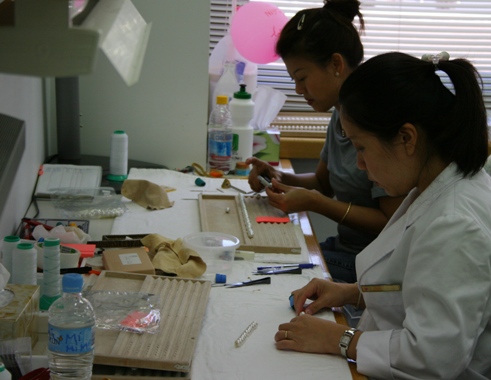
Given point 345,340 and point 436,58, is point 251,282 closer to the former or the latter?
point 345,340

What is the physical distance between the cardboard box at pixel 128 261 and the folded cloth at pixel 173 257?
0.03 m

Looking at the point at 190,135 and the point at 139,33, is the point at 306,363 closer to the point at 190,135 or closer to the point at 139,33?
the point at 139,33

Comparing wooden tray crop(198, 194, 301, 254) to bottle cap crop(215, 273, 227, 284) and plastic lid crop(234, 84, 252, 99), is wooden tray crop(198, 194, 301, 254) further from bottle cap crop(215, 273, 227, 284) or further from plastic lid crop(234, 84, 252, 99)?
plastic lid crop(234, 84, 252, 99)

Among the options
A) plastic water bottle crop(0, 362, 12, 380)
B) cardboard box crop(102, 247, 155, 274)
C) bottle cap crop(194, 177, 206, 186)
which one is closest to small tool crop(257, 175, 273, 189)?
bottle cap crop(194, 177, 206, 186)

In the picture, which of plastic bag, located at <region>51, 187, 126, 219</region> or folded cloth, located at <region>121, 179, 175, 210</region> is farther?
folded cloth, located at <region>121, 179, 175, 210</region>

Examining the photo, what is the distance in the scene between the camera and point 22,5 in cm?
73

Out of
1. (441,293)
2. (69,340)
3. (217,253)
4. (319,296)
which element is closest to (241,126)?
(217,253)

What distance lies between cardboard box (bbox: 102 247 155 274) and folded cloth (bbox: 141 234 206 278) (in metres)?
0.03

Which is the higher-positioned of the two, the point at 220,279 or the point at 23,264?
the point at 23,264

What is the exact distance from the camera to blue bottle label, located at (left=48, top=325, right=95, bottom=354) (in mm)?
1024

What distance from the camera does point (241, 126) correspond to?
2.65 meters

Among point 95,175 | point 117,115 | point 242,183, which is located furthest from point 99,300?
point 117,115

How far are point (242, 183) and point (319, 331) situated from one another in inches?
46.0

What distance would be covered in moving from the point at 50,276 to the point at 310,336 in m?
0.50
